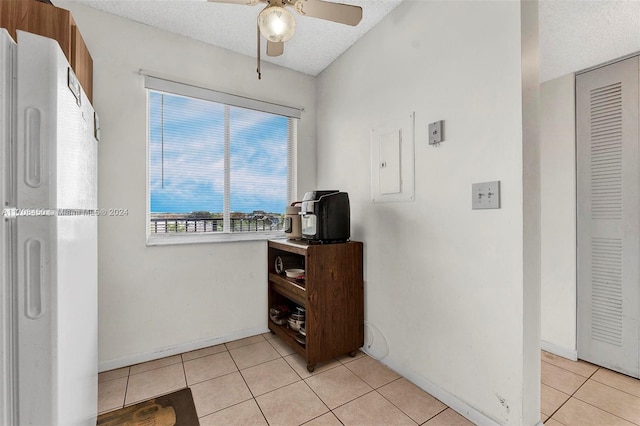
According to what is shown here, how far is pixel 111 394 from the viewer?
1729mm

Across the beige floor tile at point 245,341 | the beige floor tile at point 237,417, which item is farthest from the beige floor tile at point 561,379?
the beige floor tile at point 245,341

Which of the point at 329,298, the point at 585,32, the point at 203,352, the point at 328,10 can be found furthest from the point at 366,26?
the point at 203,352

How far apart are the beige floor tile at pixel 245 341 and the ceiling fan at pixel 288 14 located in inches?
90.7

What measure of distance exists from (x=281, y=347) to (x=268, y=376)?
430 mm

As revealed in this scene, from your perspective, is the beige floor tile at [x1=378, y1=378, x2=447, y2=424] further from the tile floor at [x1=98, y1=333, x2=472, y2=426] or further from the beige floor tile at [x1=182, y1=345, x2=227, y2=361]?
the beige floor tile at [x1=182, y1=345, x2=227, y2=361]

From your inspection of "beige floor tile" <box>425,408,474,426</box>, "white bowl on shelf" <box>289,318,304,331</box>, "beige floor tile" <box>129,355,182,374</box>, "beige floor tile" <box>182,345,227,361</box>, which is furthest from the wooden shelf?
"beige floor tile" <box>129,355,182,374</box>

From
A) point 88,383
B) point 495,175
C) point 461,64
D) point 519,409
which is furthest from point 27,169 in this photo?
point 519,409

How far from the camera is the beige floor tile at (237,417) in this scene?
1488mm

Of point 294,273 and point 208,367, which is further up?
point 294,273

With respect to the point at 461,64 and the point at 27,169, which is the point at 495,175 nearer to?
the point at 461,64

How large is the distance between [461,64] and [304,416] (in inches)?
85.5

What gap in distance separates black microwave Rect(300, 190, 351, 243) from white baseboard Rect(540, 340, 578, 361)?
196 centimetres

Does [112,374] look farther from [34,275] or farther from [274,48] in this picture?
[274,48]

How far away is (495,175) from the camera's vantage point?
142 cm
